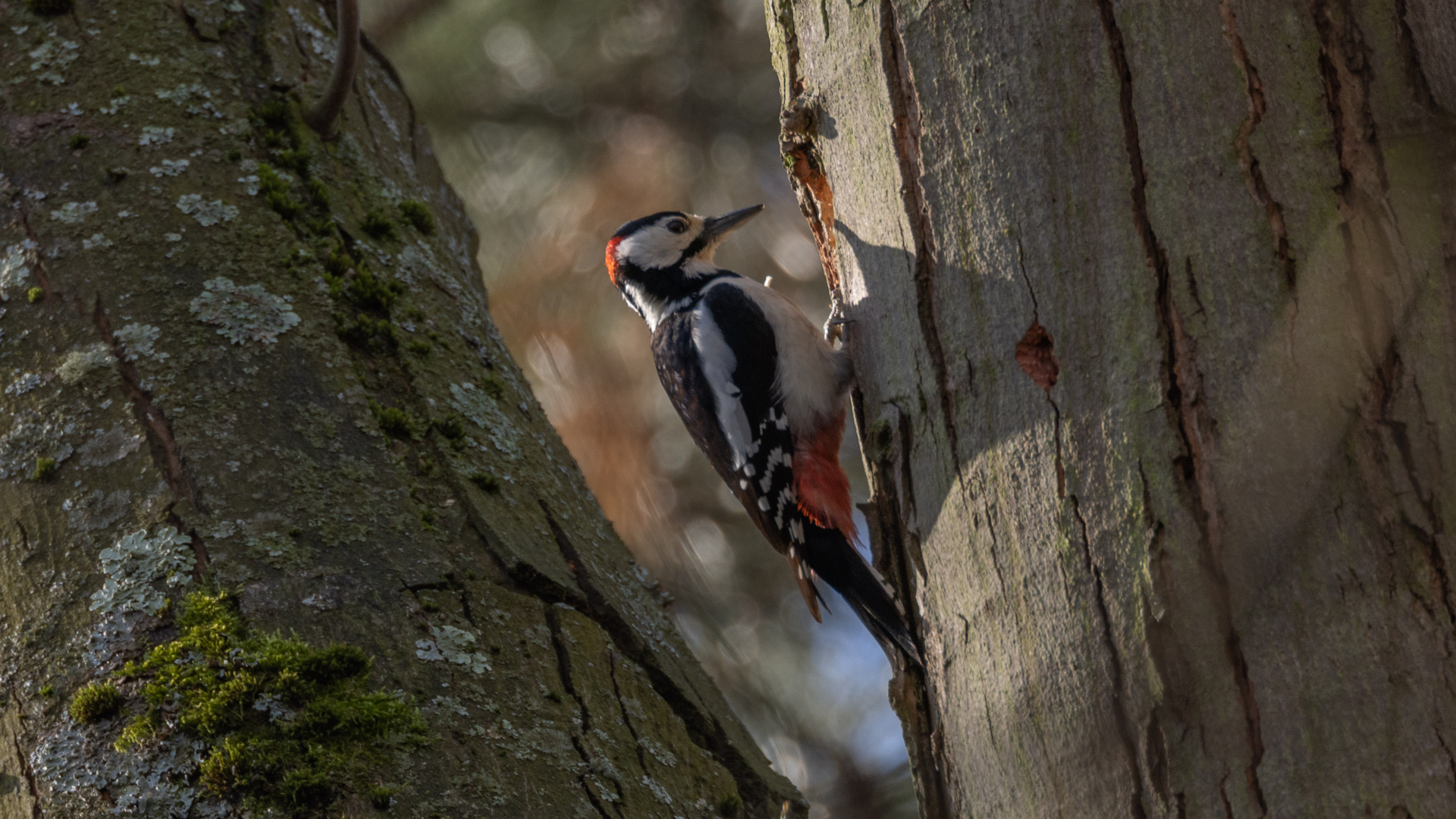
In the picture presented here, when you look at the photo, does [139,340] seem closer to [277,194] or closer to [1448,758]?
[277,194]

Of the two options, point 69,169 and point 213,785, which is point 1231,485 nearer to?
point 213,785

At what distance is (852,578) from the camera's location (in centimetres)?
245

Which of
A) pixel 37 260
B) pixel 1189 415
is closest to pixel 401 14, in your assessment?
pixel 37 260

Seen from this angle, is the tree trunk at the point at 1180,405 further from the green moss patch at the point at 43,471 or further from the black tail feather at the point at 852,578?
the green moss patch at the point at 43,471

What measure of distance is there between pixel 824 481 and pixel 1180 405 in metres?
1.61

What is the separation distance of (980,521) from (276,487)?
101 cm

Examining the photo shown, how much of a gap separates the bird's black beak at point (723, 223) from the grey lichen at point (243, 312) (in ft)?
5.40

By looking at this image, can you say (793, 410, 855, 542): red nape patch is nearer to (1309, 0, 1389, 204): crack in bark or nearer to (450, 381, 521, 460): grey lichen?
(450, 381, 521, 460): grey lichen

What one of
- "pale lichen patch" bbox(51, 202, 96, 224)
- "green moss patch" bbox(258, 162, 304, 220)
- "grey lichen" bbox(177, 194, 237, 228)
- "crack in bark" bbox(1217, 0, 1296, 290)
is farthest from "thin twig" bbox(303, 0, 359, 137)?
"crack in bark" bbox(1217, 0, 1296, 290)

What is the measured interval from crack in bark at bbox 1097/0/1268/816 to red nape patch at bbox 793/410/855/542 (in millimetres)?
1468

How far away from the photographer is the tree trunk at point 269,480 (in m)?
1.33

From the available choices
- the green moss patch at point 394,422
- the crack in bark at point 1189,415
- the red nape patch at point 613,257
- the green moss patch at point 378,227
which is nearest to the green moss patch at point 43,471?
the green moss patch at point 394,422

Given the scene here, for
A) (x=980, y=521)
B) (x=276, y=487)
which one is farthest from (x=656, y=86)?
(x=980, y=521)

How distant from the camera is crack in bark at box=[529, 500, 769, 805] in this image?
5.35ft
